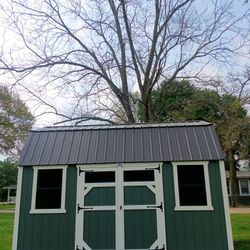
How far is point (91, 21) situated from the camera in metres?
13.0

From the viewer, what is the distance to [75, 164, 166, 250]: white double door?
22.1 feet

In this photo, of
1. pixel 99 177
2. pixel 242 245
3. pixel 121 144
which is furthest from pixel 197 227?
pixel 242 245

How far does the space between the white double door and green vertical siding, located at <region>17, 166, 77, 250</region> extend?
0.58ft

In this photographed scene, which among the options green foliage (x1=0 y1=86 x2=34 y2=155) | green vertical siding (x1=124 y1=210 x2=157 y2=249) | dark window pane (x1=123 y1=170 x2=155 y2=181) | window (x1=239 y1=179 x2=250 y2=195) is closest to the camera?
green vertical siding (x1=124 y1=210 x2=157 y2=249)

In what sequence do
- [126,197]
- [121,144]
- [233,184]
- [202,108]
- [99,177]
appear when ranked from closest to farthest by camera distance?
1. [126,197]
2. [99,177]
3. [121,144]
4. [202,108]
5. [233,184]

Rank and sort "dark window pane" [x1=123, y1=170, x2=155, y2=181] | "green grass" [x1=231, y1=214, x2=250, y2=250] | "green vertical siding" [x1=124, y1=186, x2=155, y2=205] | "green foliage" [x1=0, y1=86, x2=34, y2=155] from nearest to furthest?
"green vertical siding" [x1=124, y1=186, x2=155, y2=205], "dark window pane" [x1=123, y1=170, x2=155, y2=181], "green grass" [x1=231, y1=214, x2=250, y2=250], "green foliage" [x1=0, y1=86, x2=34, y2=155]

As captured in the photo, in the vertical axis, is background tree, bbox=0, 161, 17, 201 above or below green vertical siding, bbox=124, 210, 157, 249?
above

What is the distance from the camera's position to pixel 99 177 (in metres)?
7.25

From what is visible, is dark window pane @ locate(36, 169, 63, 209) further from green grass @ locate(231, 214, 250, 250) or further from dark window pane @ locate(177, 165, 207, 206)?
green grass @ locate(231, 214, 250, 250)

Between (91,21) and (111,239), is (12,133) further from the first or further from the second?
(111,239)

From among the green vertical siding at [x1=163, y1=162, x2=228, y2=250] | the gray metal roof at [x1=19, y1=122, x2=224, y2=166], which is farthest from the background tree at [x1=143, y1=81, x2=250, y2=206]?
the green vertical siding at [x1=163, y1=162, x2=228, y2=250]

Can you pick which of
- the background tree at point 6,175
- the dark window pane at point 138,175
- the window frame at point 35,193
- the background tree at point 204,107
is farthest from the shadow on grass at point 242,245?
the background tree at point 6,175

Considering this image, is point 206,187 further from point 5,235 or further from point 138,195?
point 5,235

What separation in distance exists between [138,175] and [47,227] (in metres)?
2.47
